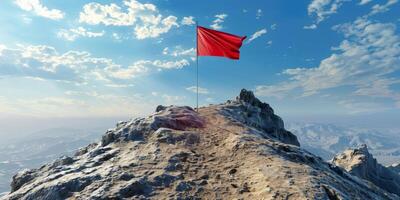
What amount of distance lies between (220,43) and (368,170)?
42.1m

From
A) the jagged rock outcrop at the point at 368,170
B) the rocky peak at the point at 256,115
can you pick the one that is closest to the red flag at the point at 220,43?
the rocky peak at the point at 256,115

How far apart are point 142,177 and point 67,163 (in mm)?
9430

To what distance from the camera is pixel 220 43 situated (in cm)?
3772

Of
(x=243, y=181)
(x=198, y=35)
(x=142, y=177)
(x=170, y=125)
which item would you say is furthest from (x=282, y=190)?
(x=198, y=35)

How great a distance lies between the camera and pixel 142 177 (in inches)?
842

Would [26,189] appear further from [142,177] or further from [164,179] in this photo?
[164,179]

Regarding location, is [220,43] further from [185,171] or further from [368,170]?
[368,170]

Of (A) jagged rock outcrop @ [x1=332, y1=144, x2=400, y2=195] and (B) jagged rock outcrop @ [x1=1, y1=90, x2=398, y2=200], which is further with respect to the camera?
(A) jagged rock outcrop @ [x1=332, y1=144, x2=400, y2=195]

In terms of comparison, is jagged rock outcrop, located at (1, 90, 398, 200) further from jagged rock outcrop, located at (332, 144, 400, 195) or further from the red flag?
jagged rock outcrop, located at (332, 144, 400, 195)

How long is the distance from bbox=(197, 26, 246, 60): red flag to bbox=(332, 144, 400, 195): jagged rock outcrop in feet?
107

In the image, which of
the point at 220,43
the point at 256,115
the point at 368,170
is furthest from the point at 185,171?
the point at 368,170

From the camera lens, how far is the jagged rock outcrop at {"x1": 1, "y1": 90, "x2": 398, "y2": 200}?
781 inches

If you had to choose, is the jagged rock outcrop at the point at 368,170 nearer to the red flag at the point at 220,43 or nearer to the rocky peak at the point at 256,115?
the rocky peak at the point at 256,115

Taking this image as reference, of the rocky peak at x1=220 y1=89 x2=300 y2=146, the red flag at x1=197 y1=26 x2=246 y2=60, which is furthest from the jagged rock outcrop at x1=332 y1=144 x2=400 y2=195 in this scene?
the red flag at x1=197 y1=26 x2=246 y2=60
